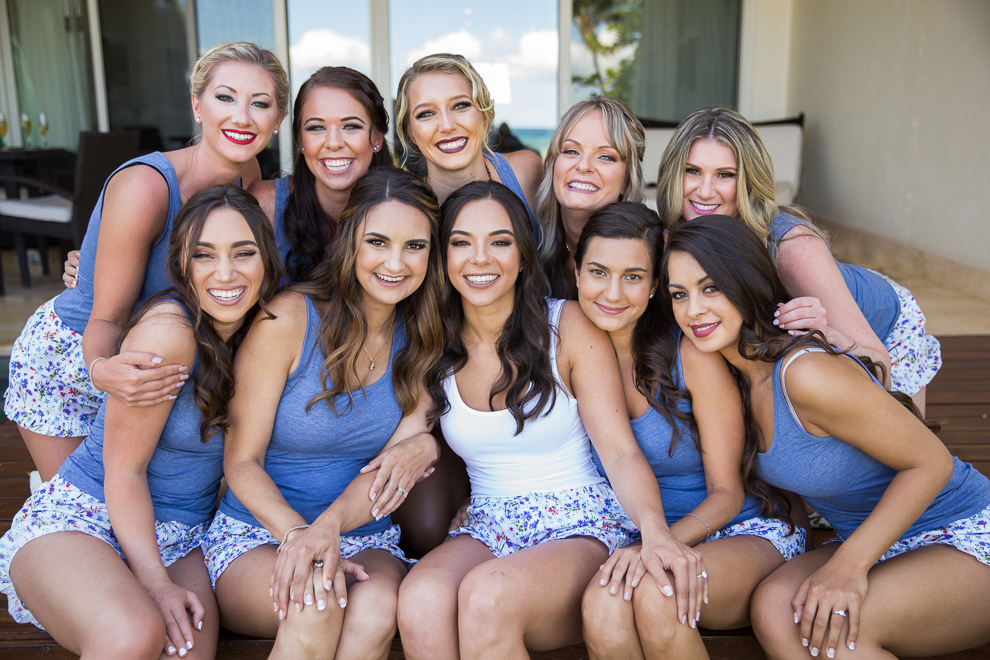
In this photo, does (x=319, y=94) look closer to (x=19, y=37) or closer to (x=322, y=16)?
(x=322, y=16)

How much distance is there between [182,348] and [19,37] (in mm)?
7774

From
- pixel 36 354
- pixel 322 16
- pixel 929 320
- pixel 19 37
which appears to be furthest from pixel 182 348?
pixel 19 37

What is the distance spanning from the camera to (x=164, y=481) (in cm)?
193

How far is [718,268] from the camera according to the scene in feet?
6.07

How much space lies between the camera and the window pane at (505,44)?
751 centimetres

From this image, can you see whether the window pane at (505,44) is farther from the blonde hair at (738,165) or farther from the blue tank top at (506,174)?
the blonde hair at (738,165)

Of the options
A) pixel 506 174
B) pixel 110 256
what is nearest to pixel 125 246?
pixel 110 256

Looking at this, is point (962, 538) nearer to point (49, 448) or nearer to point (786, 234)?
point (786, 234)

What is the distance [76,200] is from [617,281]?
4.71 m

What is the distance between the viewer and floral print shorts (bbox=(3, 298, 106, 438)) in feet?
7.24

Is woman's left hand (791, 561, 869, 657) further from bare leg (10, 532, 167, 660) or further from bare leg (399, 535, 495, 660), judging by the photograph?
bare leg (10, 532, 167, 660)

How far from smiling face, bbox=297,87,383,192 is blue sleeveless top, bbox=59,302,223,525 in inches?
26.4

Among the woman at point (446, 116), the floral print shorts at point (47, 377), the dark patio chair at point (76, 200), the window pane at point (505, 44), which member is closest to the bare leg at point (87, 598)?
the floral print shorts at point (47, 377)

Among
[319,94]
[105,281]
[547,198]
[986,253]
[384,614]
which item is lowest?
[384,614]
